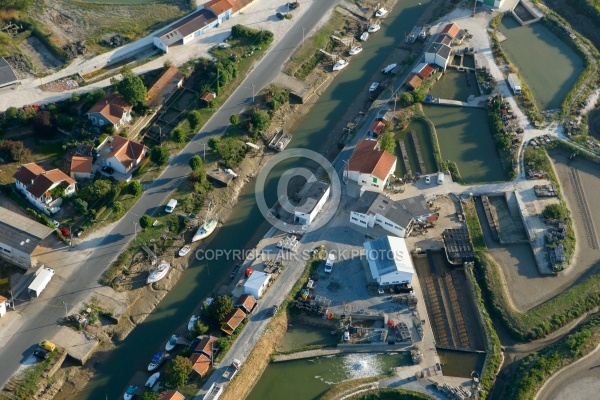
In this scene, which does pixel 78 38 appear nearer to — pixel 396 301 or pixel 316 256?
pixel 316 256

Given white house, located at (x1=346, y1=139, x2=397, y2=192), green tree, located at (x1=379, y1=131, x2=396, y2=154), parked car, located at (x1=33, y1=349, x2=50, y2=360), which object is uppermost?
green tree, located at (x1=379, y1=131, x2=396, y2=154)

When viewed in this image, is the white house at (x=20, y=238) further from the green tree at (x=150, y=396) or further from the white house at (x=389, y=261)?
the white house at (x=389, y=261)

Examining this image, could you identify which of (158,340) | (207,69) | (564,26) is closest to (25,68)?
(207,69)

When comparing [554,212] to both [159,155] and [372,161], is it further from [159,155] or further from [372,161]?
[159,155]

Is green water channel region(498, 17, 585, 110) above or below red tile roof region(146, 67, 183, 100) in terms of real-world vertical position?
above

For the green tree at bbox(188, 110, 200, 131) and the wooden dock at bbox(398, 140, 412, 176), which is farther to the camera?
the green tree at bbox(188, 110, 200, 131)

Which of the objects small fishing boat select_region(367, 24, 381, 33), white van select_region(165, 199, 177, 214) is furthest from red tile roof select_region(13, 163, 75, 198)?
small fishing boat select_region(367, 24, 381, 33)

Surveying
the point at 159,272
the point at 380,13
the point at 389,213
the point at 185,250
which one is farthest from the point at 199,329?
the point at 380,13

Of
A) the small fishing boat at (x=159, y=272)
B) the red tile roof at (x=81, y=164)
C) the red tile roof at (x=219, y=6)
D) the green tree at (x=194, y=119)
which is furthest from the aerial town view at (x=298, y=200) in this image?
the green tree at (x=194, y=119)

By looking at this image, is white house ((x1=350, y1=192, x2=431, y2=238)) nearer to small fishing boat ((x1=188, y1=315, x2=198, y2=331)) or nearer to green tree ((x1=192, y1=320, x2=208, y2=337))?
small fishing boat ((x1=188, y1=315, x2=198, y2=331))
